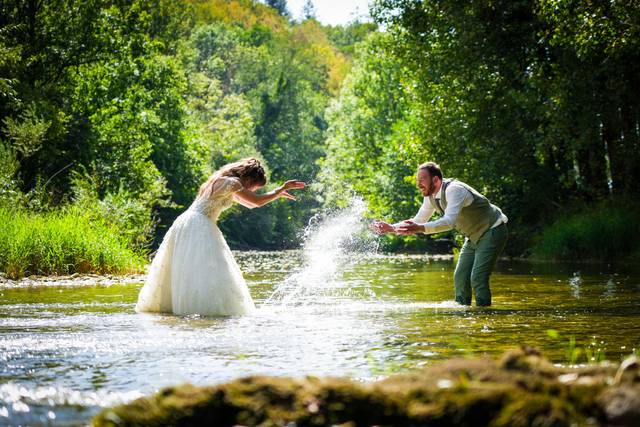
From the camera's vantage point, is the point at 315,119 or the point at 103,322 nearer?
the point at 103,322

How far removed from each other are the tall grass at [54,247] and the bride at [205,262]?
297 inches

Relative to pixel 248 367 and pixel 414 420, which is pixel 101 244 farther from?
pixel 414 420

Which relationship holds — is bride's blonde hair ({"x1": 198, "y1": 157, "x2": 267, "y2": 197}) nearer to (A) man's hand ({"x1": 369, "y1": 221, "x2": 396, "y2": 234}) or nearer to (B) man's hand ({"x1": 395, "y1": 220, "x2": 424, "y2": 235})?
(A) man's hand ({"x1": 369, "y1": 221, "x2": 396, "y2": 234})

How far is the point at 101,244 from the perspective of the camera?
19984 mm

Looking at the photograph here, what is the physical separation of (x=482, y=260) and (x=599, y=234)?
16.7 meters

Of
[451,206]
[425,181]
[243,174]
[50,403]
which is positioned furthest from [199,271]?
[50,403]

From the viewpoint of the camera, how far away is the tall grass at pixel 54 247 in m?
18.1

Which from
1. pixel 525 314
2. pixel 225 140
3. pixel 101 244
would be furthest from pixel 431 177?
pixel 225 140

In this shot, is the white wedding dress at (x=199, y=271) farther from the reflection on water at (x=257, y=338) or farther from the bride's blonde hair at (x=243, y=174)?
the reflection on water at (x=257, y=338)

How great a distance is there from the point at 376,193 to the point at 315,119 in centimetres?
4813

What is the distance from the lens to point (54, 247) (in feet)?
61.5

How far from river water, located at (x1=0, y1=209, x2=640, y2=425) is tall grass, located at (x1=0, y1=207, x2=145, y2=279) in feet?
8.78

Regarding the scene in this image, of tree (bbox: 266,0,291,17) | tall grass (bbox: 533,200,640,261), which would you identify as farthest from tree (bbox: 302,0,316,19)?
tall grass (bbox: 533,200,640,261)

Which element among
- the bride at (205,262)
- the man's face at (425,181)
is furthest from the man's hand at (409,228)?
the bride at (205,262)
